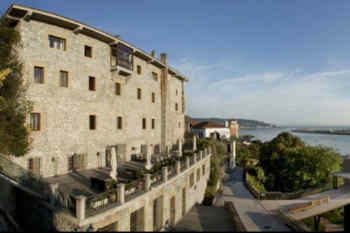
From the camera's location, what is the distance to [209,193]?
2252 centimetres

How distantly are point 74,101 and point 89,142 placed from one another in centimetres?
400

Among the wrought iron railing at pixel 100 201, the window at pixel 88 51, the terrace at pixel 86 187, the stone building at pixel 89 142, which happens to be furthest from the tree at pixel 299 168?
the window at pixel 88 51

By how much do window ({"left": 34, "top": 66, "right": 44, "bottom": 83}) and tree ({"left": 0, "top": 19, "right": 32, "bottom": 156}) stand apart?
0.96 meters

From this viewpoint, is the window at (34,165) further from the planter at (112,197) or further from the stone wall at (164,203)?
the stone wall at (164,203)

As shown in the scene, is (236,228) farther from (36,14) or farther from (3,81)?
(36,14)

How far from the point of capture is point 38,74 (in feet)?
51.9

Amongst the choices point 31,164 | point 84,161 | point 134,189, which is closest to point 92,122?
point 84,161

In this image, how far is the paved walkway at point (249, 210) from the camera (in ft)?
43.9

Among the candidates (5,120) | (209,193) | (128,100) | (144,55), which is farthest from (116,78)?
(209,193)

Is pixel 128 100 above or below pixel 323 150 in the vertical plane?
above

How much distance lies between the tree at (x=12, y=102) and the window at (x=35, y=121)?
0.63 meters

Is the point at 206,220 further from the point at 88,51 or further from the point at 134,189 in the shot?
the point at 88,51

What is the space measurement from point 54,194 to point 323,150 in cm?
3479

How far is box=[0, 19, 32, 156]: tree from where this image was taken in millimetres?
14038
